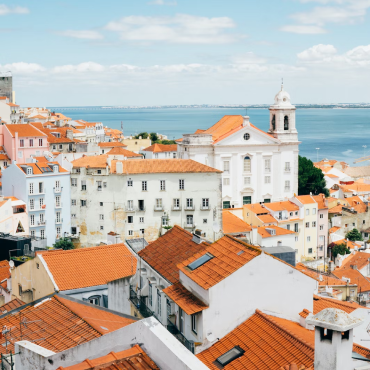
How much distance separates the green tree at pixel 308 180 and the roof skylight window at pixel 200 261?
4608 centimetres

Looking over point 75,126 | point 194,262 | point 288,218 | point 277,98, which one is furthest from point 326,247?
point 75,126

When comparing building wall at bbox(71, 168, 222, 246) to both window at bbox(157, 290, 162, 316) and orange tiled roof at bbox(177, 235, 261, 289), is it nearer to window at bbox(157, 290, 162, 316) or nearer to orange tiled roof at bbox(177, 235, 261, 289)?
window at bbox(157, 290, 162, 316)

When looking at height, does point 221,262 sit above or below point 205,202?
above

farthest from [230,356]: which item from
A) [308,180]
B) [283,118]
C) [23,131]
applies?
[308,180]

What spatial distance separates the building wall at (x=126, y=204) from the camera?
121 ft

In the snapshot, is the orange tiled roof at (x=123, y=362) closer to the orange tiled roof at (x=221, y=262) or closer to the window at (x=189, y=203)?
the orange tiled roof at (x=221, y=262)

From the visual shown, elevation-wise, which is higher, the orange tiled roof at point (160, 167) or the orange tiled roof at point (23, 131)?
the orange tiled roof at point (23, 131)

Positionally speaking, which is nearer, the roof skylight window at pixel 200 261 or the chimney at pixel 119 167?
the roof skylight window at pixel 200 261

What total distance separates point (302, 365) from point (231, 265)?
87.8 inches

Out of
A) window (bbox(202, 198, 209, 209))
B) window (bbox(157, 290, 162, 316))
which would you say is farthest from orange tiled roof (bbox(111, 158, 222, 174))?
window (bbox(157, 290, 162, 316))

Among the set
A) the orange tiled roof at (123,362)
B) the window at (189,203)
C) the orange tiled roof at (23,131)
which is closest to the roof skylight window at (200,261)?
the orange tiled roof at (123,362)

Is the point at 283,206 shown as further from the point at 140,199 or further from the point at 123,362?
the point at 123,362

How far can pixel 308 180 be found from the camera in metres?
55.5

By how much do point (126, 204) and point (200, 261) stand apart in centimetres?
2702
